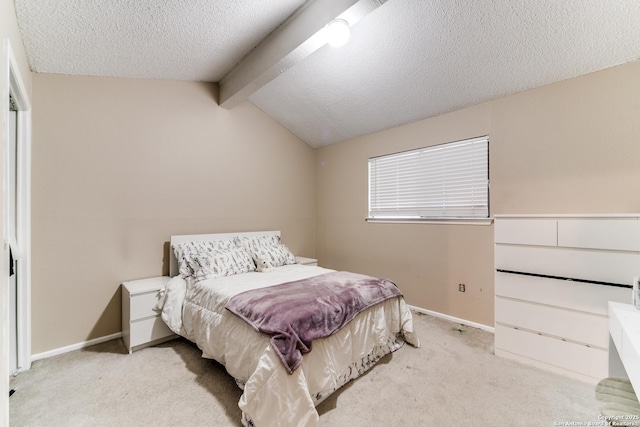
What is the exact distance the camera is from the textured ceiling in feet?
6.03

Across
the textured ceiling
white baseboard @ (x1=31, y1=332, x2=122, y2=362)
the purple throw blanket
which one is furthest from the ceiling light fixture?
white baseboard @ (x1=31, y1=332, x2=122, y2=362)

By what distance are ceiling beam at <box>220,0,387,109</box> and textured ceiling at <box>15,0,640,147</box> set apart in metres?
0.08

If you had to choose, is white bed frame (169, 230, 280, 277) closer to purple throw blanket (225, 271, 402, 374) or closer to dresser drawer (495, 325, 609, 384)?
purple throw blanket (225, 271, 402, 374)

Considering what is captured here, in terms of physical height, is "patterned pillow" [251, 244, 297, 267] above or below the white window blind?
below

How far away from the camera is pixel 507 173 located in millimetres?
2674

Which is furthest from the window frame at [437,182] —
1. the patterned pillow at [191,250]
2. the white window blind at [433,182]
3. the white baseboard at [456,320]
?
the patterned pillow at [191,250]

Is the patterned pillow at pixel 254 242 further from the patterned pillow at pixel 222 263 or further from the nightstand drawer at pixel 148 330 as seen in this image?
the nightstand drawer at pixel 148 330

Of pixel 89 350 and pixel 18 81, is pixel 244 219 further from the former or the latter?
pixel 18 81

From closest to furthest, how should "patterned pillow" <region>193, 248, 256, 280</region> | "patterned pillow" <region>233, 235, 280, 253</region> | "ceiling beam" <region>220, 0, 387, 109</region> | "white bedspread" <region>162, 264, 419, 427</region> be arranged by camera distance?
"white bedspread" <region>162, 264, 419, 427</region>
"ceiling beam" <region>220, 0, 387, 109</region>
"patterned pillow" <region>193, 248, 256, 280</region>
"patterned pillow" <region>233, 235, 280, 253</region>

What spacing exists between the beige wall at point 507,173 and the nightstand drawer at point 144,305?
8.15ft

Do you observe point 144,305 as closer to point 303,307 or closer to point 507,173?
point 303,307

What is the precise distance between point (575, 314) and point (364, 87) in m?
2.63

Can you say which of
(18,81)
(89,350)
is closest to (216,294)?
(89,350)

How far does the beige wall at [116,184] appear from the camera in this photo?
233 centimetres
